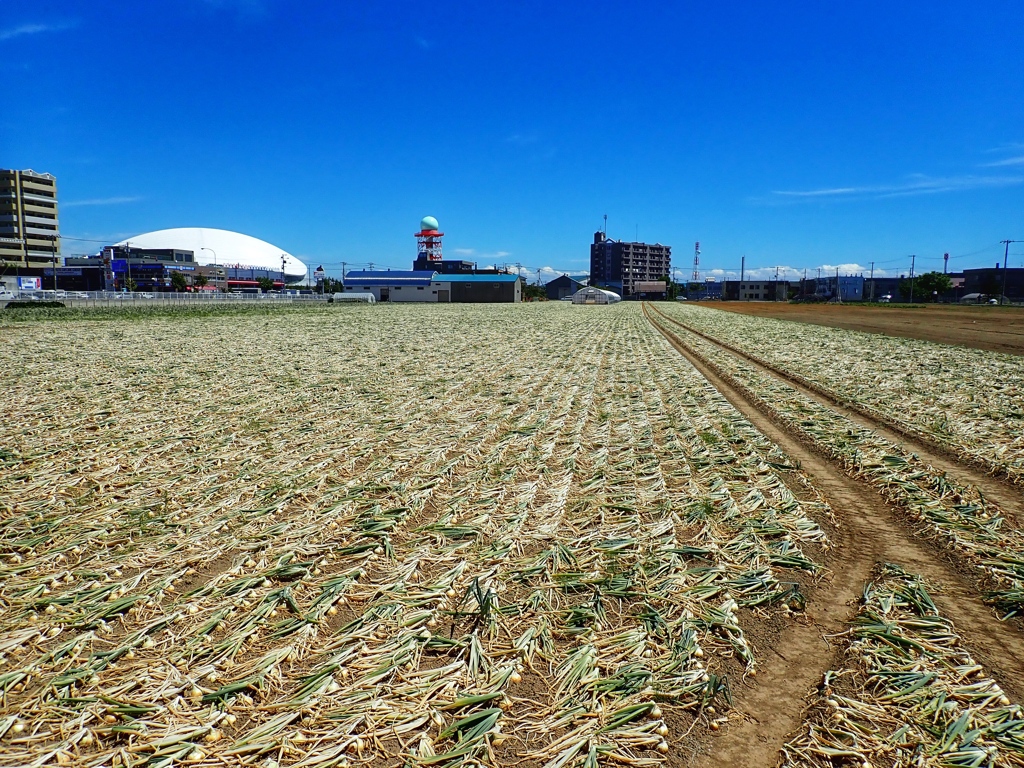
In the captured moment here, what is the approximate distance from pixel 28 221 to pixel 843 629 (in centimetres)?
18150

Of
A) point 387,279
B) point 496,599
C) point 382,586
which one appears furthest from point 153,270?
point 496,599

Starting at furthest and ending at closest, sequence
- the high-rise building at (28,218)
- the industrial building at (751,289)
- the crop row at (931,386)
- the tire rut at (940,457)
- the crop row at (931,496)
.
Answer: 1. the industrial building at (751,289)
2. the high-rise building at (28,218)
3. the crop row at (931,386)
4. the tire rut at (940,457)
5. the crop row at (931,496)

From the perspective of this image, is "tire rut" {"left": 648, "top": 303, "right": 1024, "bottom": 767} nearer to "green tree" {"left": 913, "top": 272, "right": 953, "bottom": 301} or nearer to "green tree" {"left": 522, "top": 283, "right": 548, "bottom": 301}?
"green tree" {"left": 522, "top": 283, "right": 548, "bottom": 301}

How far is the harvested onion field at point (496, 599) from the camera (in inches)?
121

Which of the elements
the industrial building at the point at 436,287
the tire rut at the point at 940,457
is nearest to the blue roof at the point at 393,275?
the industrial building at the point at 436,287

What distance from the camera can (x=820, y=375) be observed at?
1573 cm

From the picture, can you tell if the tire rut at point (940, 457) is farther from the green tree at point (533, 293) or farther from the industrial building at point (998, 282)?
the industrial building at point (998, 282)

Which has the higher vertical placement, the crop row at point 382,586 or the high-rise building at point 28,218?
the high-rise building at point 28,218

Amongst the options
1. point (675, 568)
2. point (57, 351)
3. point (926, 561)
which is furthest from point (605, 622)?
point (57, 351)

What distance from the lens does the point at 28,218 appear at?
455ft

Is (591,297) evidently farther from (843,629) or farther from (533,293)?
(843,629)

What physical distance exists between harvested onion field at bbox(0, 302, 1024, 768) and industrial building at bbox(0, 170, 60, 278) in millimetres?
163124

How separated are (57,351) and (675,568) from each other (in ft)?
74.5

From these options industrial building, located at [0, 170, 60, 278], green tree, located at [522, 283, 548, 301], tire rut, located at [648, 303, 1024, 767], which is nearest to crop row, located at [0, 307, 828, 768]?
tire rut, located at [648, 303, 1024, 767]
